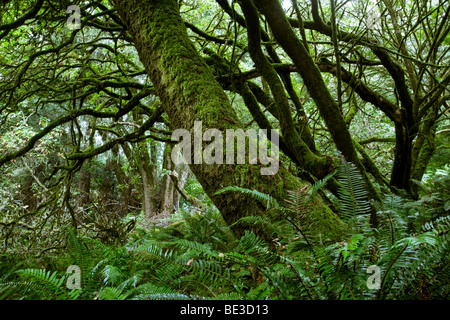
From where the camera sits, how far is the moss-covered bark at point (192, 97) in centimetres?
182

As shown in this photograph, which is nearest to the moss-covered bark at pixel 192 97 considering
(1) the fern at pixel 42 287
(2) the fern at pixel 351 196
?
(2) the fern at pixel 351 196

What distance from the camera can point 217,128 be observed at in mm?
1947

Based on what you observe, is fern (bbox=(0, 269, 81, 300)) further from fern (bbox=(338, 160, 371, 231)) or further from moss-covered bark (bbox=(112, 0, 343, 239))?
fern (bbox=(338, 160, 371, 231))

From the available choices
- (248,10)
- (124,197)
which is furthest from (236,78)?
(124,197)

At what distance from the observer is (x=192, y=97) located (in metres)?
2.06

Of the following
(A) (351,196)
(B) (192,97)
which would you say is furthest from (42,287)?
(A) (351,196)

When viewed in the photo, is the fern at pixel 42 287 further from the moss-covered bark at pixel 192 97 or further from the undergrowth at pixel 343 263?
the moss-covered bark at pixel 192 97

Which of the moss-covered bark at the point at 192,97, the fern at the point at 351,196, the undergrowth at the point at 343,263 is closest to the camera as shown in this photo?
the undergrowth at the point at 343,263

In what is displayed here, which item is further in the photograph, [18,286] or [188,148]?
[188,148]

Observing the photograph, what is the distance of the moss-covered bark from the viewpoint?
1819 millimetres

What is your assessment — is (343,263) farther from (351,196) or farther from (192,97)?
(192,97)

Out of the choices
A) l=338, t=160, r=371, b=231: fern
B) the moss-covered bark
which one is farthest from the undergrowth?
the moss-covered bark
